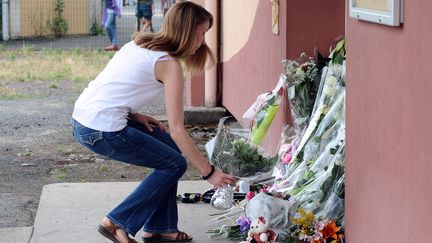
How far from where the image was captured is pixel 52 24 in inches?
878

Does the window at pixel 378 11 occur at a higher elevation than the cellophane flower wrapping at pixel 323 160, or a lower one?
higher

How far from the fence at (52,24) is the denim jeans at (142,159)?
49.7ft

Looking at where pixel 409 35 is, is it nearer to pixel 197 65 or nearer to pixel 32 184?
pixel 197 65

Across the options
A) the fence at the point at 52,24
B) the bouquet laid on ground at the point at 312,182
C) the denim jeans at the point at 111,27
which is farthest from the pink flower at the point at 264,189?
the fence at the point at 52,24

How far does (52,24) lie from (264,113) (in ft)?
54.5

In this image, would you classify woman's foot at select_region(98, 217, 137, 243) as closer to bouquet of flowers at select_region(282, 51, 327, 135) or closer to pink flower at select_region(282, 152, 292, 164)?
pink flower at select_region(282, 152, 292, 164)

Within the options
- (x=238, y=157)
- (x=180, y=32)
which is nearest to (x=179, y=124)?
(x=180, y=32)

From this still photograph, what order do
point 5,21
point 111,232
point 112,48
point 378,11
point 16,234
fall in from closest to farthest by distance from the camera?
point 378,11
point 111,232
point 16,234
point 112,48
point 5,21

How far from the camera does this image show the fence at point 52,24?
69.6 ft

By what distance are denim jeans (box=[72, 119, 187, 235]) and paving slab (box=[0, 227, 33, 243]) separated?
0.76 metres

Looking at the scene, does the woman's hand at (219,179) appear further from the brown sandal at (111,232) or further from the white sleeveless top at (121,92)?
the brown sandal at (111,232)

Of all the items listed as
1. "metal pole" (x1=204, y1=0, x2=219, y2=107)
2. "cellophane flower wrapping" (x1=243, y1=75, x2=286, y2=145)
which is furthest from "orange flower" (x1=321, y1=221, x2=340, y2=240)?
"metal pole" (x1=204, y1=0, x2=219, y2=107)

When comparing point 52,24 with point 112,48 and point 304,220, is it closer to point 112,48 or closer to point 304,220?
point 112,48

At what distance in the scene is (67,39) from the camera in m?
21.9
